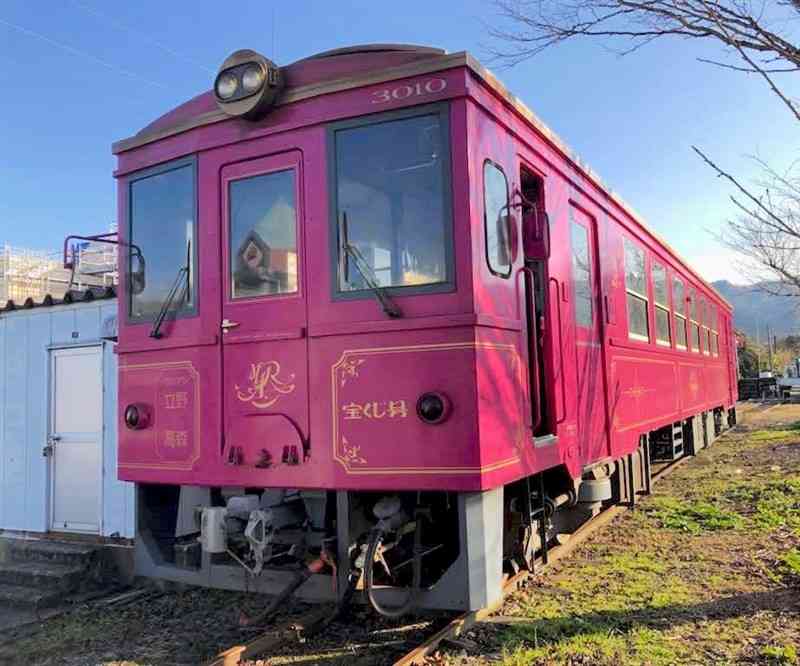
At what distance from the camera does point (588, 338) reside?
227 inches

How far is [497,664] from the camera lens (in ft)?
12.2

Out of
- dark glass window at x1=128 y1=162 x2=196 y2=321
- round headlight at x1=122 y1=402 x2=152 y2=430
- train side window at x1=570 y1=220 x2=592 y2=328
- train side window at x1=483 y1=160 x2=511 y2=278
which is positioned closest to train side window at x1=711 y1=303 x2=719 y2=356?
train side window at x1=570 y1=220 x2=592 y2=328

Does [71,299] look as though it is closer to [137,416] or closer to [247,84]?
[137,416]

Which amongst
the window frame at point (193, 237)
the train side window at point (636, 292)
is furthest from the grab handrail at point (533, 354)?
the train side window at point (636, 292)

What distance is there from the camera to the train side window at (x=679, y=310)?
9.98 m

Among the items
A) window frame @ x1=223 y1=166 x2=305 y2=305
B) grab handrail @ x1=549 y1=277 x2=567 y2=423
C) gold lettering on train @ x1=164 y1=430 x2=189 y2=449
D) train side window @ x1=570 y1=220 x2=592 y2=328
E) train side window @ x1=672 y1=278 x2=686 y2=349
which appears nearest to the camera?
window frame @ x1=223 y1=166 x2=305 y2=305

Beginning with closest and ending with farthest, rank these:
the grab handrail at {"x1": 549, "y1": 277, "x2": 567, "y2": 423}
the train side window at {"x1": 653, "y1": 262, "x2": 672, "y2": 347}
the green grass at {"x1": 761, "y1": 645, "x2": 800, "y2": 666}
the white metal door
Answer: the green grass at {"x1": 761, "y1": 645, "x2": 800, "y2": 666} → the grab handrail at {"x1": 549, "y1": 277, "x2": 567, "y2": 423} → the white metal door → the train side window at {"x1": 653, "y1": 262, "x2": 672, "y2": 347}

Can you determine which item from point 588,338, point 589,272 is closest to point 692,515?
point 588,338

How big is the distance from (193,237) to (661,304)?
6302 mm

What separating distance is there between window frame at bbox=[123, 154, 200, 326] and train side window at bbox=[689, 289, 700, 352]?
8769mm

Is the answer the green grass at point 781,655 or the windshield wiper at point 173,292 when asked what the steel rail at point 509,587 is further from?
the windshield wiper at point 173,292

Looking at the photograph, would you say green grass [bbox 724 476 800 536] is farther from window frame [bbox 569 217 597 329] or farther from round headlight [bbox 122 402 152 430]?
round headlight [bbox 122 402 152 430]

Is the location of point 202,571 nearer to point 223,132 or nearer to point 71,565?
point 71,565

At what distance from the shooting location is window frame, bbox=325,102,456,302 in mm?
3846
